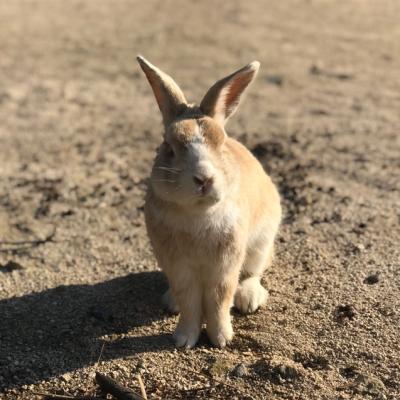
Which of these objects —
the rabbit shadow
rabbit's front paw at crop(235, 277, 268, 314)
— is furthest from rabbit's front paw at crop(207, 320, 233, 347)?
rabbit's front paw at crop(235, 277, 268, 314)

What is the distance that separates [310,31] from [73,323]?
803cm

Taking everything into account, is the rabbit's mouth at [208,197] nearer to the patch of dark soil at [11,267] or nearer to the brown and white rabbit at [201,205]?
the brown and white rabbit at [201,205]

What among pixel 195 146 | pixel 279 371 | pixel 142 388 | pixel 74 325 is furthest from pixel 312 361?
pixel 74 325

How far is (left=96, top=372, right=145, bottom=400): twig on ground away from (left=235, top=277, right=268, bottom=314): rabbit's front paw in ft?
3.71

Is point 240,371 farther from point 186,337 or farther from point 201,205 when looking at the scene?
point 201,205

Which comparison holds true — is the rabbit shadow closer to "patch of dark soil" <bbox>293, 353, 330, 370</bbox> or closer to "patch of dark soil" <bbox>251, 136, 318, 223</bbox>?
"patch of dark soil" <bbox>293, 353, 330, 370</bbox>

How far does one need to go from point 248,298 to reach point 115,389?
1.23m

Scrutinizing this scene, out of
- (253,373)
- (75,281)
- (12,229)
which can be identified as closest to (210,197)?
(253,373)

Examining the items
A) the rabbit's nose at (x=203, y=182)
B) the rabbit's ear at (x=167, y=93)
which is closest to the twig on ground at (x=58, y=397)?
the rabbit's nose at (x=203, y=182)

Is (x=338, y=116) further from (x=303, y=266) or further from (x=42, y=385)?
(x=42, y=385)

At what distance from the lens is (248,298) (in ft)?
16.6

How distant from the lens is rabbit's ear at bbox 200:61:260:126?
4.46 metres

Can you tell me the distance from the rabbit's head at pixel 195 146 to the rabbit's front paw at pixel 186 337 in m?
0.95

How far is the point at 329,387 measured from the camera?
4281mm
